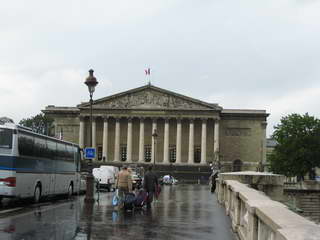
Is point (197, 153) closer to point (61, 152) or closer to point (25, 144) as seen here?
point (61, 152)

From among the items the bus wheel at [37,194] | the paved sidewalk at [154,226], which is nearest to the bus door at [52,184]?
the bus wheel at [37,194]

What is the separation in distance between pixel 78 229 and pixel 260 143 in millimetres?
91396

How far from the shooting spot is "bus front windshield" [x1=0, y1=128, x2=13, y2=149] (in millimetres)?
19234

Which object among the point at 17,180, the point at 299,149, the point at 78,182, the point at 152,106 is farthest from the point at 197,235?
the point at 152,106

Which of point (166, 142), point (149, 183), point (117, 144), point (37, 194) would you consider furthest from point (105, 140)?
point (149, 183)

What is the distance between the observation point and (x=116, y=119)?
100m

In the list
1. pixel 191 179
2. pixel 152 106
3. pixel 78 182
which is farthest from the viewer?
pixel 152 106

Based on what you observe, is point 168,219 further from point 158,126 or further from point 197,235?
point 158,126

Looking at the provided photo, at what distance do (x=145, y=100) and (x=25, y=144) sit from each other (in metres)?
79.6

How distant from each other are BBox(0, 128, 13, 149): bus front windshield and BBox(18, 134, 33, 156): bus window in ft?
1.63

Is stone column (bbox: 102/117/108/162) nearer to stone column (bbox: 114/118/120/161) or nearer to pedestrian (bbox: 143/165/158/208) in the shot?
stone column (bbox: 114/118/120/161)

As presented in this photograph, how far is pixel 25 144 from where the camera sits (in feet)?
67.2

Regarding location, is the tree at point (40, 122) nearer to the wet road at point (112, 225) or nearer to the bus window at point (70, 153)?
the bus window at point (70, 153)

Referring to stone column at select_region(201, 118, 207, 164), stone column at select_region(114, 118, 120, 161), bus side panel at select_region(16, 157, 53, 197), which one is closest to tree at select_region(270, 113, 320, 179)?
stone column at select_region(201, 118, 207, 164)
